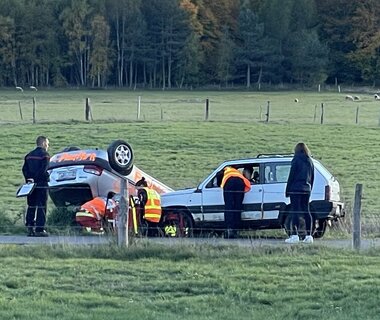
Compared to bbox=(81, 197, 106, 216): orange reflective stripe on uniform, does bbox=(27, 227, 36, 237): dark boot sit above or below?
below

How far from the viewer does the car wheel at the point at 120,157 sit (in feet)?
57.8

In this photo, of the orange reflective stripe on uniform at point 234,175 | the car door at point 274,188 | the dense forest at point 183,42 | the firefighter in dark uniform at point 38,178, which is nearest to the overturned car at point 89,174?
the firefighter in dark uniform at point 38,178

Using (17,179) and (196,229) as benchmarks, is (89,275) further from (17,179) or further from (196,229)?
(17,179)

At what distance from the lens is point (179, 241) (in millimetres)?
14445

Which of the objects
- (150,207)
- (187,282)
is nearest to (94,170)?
(150,207)

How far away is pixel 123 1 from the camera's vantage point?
117 m

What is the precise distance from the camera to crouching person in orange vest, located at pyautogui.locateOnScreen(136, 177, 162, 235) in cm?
1648

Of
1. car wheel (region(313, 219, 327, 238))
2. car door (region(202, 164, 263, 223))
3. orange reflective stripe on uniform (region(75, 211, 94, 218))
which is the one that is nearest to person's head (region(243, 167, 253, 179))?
car door (region(202, 164, 263, 223))

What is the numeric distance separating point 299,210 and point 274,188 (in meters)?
0.95

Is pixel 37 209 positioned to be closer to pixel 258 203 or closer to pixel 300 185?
pixel 258 203

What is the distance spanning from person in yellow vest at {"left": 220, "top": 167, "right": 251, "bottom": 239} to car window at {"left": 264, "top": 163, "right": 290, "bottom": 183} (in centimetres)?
53

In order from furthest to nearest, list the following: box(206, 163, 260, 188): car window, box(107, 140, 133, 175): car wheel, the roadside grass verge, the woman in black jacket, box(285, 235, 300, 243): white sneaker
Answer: box(107, 140, 133, 175): car wheel → box(206, 163, 260, 188): car window → the woman in black jacket → box(285, 235, 300, 243): white sneaker → the roadside grass verge

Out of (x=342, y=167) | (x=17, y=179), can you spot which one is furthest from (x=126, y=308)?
Result: (x=342, y=167)

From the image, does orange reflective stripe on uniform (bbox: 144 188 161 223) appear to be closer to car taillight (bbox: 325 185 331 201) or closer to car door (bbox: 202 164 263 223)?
car door (bbox: 202 164 263 223)
